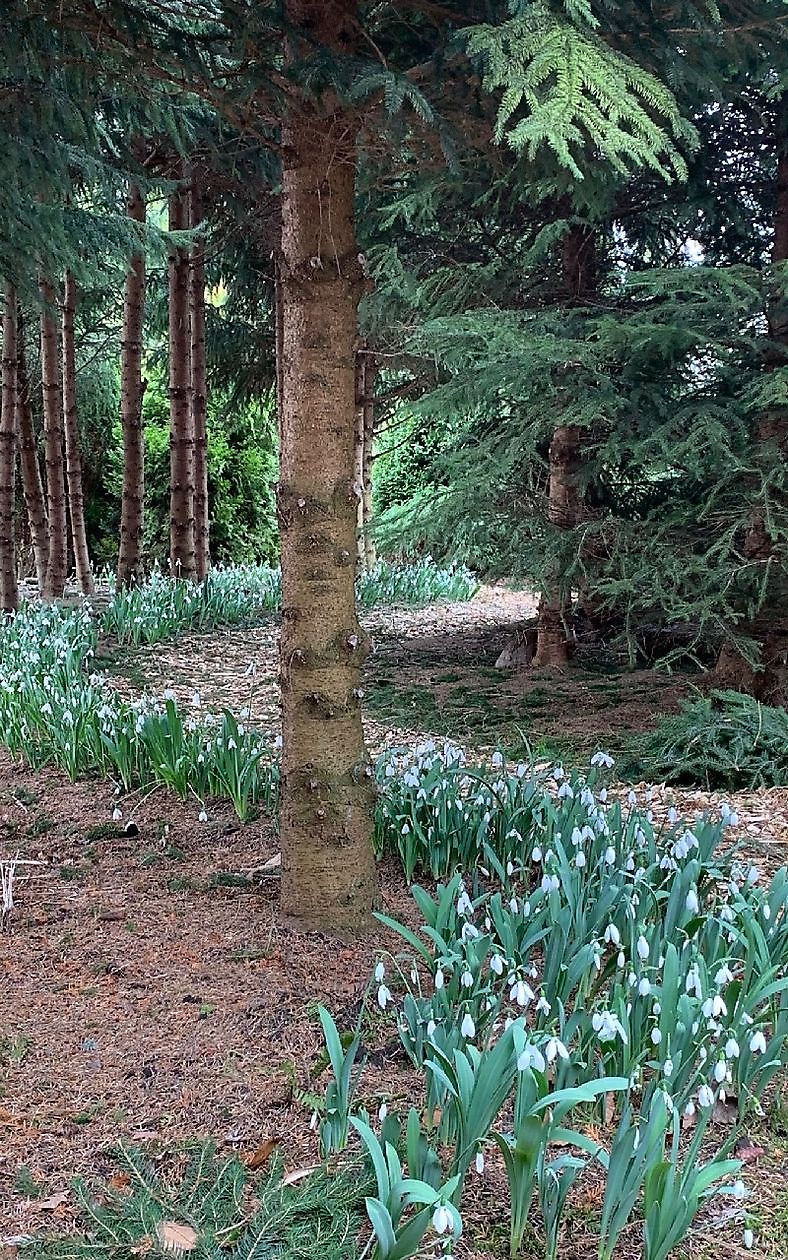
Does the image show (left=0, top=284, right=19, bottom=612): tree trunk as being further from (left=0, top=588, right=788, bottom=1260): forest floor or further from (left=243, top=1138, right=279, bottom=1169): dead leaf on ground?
(left=243, top=1138, right=279, bottom=1169): dead leaf on ground

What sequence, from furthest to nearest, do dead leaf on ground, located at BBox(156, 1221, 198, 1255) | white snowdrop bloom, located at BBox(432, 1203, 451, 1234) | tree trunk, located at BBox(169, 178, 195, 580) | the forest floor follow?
tree trunk, located at BBox(169, 178, 195, 580), the forest floor, dead leaf on ground, located at BBox(156, 1221, 198, 1255), white snowdrop bloom, located at BBox(432, 1203, 451, 1234)

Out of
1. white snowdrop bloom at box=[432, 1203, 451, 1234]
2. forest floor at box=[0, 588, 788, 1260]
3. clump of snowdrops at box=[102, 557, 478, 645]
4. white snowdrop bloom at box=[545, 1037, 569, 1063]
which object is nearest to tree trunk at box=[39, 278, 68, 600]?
clump of snowdrops at box=[102, 557, 478, 645]

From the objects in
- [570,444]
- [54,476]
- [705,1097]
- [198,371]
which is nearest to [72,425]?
[54,476]

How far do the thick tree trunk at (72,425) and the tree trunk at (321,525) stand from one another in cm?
514

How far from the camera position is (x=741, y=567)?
4.32 m

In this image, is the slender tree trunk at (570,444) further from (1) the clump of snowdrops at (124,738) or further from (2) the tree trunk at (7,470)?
(2) the tree trunk at (7,470)

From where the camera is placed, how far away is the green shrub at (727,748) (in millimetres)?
4121

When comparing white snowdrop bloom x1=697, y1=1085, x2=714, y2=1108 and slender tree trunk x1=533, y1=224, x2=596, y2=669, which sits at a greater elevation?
slender tree trunk x1=533, y1=224, x2=596, y2=669

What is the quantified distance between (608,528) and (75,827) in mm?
2965

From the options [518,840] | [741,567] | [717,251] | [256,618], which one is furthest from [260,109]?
[256,618]

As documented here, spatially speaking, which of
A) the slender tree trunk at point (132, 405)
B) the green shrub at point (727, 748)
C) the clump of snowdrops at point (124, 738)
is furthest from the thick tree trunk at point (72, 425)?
the green shrub at point (727, 748)

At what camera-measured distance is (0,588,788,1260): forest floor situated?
1.88m

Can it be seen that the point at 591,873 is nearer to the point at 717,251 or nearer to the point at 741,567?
the point at 741,567

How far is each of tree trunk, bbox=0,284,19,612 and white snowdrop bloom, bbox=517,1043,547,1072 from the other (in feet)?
21.6
